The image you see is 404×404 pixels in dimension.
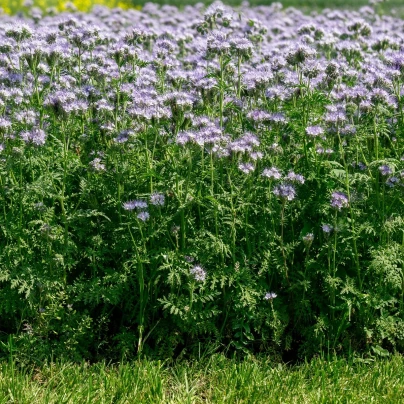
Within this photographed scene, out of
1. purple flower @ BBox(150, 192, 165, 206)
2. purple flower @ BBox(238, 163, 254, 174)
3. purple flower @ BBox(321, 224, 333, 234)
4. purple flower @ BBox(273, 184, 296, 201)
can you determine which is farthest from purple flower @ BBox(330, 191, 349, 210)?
purple flower @ BBox(150, 192, 165, 206)

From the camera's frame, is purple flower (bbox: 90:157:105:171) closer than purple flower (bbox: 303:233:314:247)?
No

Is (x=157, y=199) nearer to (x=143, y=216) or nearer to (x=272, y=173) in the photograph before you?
(x=143, y=216)

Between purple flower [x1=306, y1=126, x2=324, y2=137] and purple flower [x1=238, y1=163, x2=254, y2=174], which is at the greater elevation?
purple flower [x1=306, y1=126, x2=324, y2=137]

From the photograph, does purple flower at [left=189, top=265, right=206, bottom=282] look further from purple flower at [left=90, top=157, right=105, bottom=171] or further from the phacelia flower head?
purple flower at [left=90, top=157, right=105, bottom=171]

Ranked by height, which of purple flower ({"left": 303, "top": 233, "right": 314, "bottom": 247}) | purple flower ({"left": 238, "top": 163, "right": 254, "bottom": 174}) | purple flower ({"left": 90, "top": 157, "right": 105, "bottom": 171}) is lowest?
purple flower ({"left": 303, "top": 233, "right": 314, "bottom": 247})

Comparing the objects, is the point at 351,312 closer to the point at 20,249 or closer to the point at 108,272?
the point at 108,272

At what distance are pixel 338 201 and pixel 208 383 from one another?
50.4 inches

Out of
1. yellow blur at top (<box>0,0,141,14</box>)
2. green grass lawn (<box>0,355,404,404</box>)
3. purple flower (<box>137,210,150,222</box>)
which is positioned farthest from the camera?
yellow blur at top (<box>0,0,141,14</box>)

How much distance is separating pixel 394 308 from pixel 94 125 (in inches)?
88.6

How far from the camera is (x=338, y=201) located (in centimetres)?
427

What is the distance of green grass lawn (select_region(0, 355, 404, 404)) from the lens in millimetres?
4039

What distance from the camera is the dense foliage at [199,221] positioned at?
14.1 feet

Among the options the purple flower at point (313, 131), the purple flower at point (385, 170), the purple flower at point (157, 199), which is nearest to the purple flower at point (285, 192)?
the purple flower at point (313, 131)

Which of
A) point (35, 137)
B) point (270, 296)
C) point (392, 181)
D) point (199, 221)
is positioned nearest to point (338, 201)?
point (392, 181)
